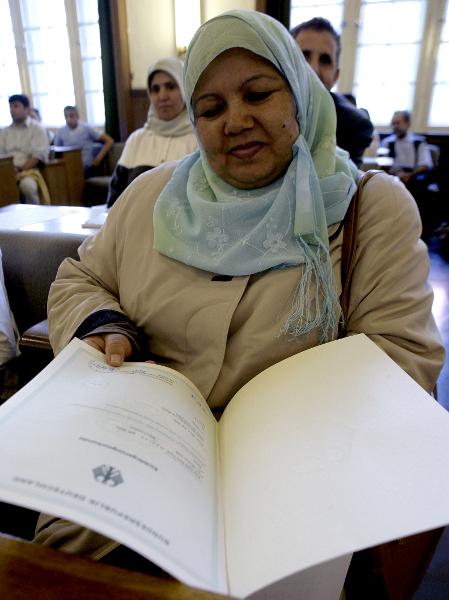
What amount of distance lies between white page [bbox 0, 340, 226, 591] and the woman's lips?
0.50 meters

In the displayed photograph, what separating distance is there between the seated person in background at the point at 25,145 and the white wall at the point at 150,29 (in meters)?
1.56

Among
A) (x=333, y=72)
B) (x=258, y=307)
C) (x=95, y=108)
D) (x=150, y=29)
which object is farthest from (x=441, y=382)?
(x=95, y=108)

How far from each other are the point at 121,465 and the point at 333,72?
165 cm

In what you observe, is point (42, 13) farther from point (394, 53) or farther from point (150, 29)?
point (394, 53)

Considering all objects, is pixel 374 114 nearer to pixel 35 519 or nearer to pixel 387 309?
pixel 387 309

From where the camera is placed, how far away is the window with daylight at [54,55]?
6359mm

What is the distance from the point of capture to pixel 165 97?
2475 mm

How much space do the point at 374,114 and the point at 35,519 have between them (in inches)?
235

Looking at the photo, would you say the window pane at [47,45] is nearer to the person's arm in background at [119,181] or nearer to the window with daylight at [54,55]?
the window with daylight at [54,55]

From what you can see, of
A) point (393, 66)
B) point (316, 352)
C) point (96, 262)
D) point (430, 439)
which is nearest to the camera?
point (430, 439)

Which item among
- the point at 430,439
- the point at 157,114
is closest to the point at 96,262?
the point at 430,439

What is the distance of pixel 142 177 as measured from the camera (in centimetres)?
105

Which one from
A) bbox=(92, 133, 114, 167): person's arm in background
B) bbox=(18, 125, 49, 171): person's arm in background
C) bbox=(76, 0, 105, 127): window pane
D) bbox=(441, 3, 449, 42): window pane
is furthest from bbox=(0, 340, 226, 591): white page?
bbox=(76, 0, 105, 127): window pane

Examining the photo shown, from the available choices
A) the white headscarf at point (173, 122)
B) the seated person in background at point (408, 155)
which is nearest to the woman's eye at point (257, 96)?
the white headscarf at point (173, 122)
